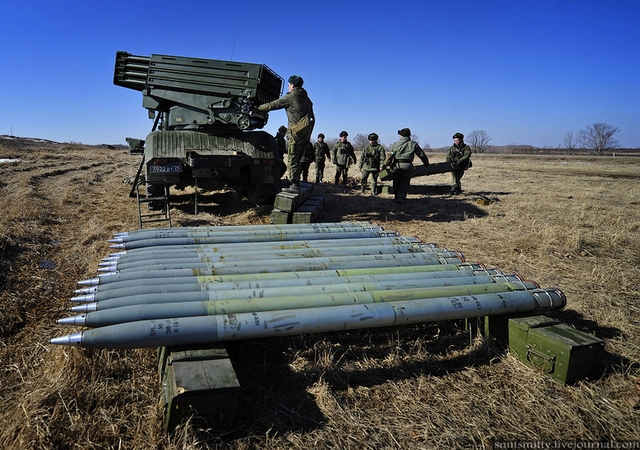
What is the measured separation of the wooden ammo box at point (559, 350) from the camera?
2.74 metres

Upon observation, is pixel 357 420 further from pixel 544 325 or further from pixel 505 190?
pixel 505 190

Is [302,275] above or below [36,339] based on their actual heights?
above

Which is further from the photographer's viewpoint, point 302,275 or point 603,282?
point 603,282

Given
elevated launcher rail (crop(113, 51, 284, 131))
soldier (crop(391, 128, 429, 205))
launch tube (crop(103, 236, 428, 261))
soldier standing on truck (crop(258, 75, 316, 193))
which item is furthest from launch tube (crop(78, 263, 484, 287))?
soldier (crop(391, 128, 429, 205))

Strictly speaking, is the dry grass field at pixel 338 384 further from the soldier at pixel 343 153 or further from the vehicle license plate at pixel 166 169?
the soldier at pixel 343 153

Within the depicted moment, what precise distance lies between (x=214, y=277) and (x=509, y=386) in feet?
7.43

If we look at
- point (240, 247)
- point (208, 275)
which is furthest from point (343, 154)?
point (208, 275)

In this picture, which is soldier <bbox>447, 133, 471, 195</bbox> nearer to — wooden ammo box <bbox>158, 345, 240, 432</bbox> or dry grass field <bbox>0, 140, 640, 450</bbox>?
dry grass field <bbox>0, 140, 640, 450</bbox>

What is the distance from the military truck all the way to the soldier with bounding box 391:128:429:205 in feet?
10.7

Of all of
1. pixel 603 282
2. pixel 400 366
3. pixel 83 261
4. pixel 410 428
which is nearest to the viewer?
pixel 410 428

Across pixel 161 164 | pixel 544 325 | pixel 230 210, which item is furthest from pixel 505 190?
pixel 544 325

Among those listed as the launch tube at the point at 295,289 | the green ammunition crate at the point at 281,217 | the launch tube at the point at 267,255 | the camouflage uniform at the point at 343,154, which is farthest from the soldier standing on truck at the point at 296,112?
the camouflage uniform at the point at 343,154

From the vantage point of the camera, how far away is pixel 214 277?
3404mm

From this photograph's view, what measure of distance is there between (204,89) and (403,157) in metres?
4.85
